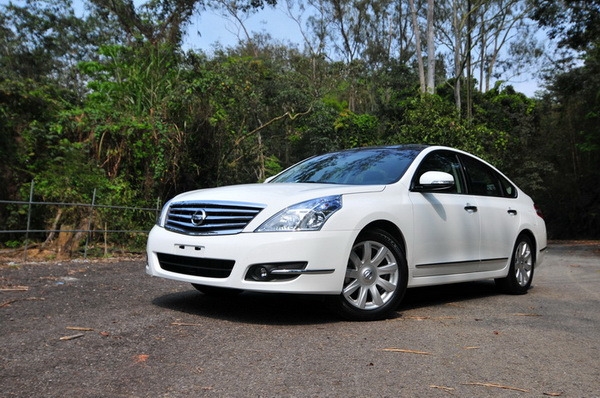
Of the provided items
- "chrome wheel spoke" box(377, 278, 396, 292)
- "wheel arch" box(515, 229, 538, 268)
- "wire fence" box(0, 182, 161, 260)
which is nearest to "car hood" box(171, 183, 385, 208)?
"chrome wheel spoke" box(377, 278, 396, 292)

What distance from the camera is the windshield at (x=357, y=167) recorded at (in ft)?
19.5

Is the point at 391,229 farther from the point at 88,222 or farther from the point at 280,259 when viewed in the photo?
the point at 88,222

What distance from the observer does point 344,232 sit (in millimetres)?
4973

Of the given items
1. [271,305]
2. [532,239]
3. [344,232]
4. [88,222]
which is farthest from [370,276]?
[88,222]

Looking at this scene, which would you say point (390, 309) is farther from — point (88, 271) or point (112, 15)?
point (112, 15)

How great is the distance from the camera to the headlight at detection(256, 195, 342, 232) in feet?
15.9

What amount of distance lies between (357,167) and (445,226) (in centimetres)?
103

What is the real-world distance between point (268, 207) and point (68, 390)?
2146mm

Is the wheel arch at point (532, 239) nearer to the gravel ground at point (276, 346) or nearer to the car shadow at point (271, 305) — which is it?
the car shadow at point (271, 305)

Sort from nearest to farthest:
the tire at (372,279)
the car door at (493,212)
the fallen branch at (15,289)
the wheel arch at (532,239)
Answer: the tire at (372,279) < the fallen branch at (15,289) < the car door at (493,212) < the wheel arch at (532,239)

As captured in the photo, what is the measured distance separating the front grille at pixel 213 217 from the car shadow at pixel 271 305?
0.74 metres

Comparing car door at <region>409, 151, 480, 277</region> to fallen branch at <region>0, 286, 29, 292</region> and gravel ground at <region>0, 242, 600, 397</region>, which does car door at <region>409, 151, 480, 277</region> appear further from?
fallen branch at <region>0, 286, 29, 292</region>

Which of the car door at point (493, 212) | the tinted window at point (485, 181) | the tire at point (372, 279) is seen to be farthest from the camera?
the tinted window at point (485, 181)

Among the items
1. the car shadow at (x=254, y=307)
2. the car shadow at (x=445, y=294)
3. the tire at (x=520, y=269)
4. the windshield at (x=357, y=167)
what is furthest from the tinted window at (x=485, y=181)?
the car shadow at (x=254, y=307)
